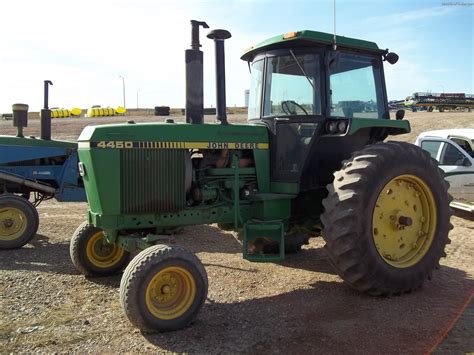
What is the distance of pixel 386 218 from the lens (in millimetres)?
5191

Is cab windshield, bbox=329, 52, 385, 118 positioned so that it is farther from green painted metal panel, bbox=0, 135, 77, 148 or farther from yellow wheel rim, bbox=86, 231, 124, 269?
green painted metal panel, bbox=0, 135, 77, 148

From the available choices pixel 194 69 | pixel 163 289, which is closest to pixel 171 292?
pixel 163 289

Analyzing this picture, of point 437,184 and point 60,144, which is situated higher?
point 60,144

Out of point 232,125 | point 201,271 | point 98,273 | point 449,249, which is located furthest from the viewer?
point 449,249

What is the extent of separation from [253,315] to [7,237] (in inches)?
185

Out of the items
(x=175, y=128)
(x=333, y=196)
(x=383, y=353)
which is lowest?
(x=383, y=353)

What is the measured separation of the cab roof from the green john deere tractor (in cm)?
2

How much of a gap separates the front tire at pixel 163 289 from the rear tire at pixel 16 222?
3953 millimetres

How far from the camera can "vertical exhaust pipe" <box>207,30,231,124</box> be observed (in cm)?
507

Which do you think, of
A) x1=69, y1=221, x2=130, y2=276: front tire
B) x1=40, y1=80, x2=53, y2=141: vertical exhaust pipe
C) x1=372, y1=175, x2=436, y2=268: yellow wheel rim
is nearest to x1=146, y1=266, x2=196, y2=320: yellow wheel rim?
x1=69, y1=221, x2=130, y2=276: front tire

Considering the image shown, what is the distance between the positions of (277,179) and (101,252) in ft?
7.45

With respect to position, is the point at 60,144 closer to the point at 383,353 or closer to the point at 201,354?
the point at 201,354

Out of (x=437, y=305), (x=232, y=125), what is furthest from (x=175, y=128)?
(x=437, y=305)

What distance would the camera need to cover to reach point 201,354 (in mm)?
3738
